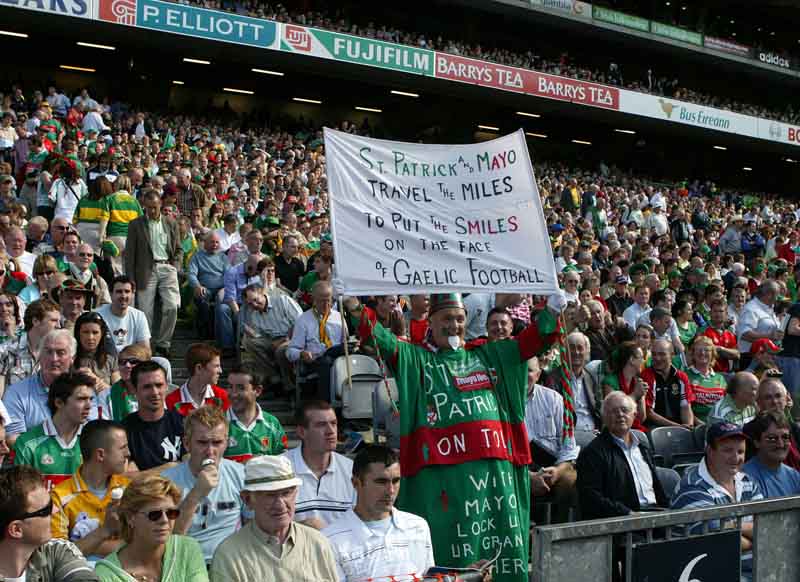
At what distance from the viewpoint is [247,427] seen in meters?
6.20

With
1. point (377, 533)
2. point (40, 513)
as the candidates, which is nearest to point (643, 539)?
point (377, 533)

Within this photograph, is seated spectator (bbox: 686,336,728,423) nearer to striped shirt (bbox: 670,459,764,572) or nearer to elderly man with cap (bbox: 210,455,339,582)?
striped shirt (bbox: 670,459,764,572)

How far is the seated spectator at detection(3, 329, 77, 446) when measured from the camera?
19.9 feet

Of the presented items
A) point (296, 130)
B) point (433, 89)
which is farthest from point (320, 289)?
point (433, 89)

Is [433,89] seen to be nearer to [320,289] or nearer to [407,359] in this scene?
[320,289]

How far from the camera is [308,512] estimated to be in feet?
17.3

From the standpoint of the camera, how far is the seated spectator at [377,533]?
4.48 metres

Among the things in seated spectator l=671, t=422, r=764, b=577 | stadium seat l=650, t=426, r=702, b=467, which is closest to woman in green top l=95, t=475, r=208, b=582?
seated spectator l=671, t=422, r=764, b=577

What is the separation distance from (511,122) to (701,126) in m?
6.83

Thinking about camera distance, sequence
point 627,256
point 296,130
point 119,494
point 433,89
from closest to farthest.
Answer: point 119,494, point 627,256, point 296,130, point 433,89

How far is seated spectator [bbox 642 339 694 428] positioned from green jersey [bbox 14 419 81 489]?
499 cm

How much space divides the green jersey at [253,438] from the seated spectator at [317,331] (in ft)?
9.01

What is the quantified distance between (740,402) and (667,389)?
1.00m

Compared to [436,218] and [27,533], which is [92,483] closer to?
[27,533]
